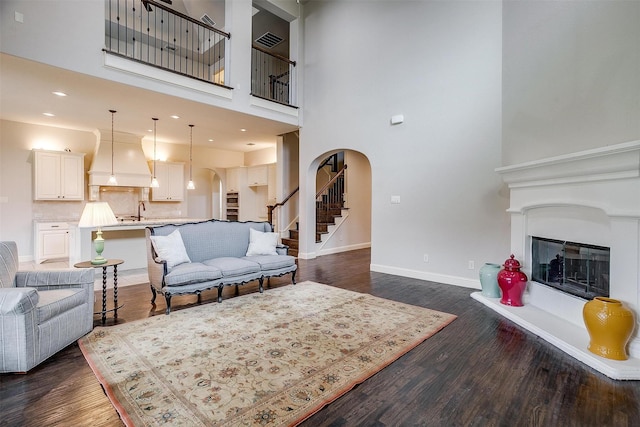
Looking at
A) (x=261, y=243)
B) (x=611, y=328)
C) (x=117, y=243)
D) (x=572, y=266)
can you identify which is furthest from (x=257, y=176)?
(x=611, y=328)

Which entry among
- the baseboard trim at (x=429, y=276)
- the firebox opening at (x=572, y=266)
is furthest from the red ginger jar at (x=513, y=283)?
the baseboard trim at (x=429, y=276)

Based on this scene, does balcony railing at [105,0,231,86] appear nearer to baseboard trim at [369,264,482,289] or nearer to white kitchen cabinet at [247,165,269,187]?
white kitchen cabinet at [247,165,269,187]

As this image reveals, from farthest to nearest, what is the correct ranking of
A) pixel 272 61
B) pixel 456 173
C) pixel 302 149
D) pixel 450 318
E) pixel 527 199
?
pixel 272 61
pixel 302 149
pixel 456 173
pixel 527 199
pixel 450 318

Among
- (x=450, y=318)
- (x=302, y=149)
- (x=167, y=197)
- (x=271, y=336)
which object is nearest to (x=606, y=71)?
(x=450, y=318)

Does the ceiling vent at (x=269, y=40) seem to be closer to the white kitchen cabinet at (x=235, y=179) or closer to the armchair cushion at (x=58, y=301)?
the white kitchen cabinet at (x=235, y=179)

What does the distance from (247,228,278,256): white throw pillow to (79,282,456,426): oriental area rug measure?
91 cm

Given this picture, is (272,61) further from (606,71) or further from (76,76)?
(606,71)

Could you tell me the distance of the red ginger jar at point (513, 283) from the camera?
3.41 m

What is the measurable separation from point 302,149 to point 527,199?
4533 millimetres

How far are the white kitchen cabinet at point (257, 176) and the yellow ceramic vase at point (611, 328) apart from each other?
7.61 m

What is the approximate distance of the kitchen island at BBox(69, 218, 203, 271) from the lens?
4.89 m

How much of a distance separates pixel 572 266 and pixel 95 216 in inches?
195

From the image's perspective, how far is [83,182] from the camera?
721cm

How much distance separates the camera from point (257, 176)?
9109mm
